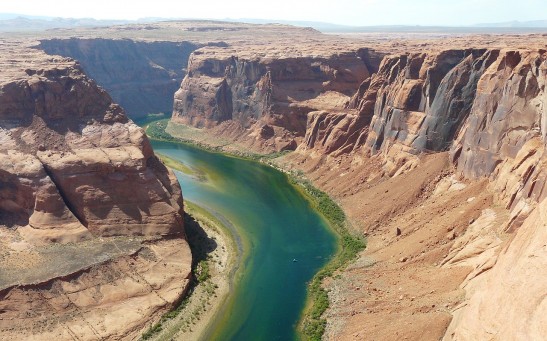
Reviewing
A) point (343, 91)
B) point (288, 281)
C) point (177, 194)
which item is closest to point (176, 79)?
point (343, 91)

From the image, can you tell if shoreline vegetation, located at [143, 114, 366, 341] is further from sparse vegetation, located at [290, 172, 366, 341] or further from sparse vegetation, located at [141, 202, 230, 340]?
sparse vegetation, located at [141, 202, 230, 340]

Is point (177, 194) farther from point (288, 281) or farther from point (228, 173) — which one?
point (228, 173)

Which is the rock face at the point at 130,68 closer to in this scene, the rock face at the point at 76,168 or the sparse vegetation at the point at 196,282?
the rock face at the point at 76,168

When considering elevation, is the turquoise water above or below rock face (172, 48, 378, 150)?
below

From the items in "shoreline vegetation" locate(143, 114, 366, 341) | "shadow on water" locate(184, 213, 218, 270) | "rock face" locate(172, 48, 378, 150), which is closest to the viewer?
"shoreline vegetation" locate(143, 114, 366, 341)

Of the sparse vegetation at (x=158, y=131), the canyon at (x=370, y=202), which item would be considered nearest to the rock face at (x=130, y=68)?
the sparse vegetation at (x=158, y=131)

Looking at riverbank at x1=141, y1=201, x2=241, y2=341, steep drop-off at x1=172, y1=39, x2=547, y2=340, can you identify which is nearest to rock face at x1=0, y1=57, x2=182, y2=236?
riverbank at x1=141, y1=201, x2=241, y2=341

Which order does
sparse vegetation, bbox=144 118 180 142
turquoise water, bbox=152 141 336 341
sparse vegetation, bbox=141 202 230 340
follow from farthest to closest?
sparse vegetation, bbox=144 118 180 142
turquoise water, bbox=152 141 336 341
sparse vegetation, bbox=141 202 230 340
